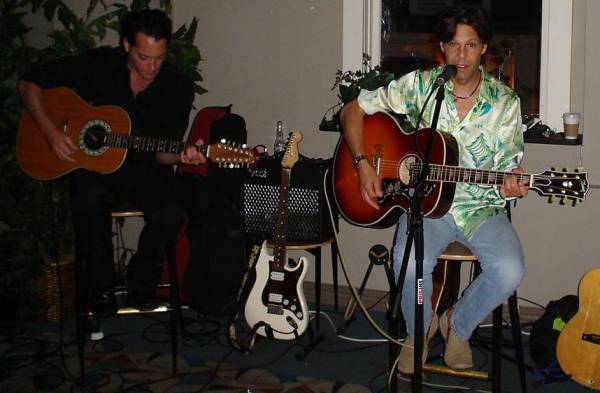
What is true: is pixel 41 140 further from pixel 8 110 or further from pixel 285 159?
pixel 285 159

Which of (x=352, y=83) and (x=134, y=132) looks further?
(x=352, y=83)

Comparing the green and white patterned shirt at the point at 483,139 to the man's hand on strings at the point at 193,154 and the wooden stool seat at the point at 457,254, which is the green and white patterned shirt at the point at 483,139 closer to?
the wooden stool seat at the point at 457,254

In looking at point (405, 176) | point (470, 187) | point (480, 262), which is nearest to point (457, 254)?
point (480, 262)

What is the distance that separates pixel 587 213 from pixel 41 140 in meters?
2.55

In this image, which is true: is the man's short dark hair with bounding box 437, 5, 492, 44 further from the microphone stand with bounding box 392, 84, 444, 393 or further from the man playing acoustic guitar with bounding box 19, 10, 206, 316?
the man playing acoustic guitar with bounding box 19, 10, 206, 316

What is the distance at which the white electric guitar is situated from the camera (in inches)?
145

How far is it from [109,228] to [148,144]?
1.34ft

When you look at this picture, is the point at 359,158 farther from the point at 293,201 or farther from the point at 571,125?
the point at 571,125

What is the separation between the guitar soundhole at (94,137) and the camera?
11.6ft

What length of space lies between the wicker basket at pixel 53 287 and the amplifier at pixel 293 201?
3.33ft

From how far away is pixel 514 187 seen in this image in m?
2.93

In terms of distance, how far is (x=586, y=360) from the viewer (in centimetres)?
329

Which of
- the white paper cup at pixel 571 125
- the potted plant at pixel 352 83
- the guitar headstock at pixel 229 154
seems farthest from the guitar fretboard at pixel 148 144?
the white paper cup at pixel 571 125

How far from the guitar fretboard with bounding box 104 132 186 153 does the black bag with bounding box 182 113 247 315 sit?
281 millimetres
